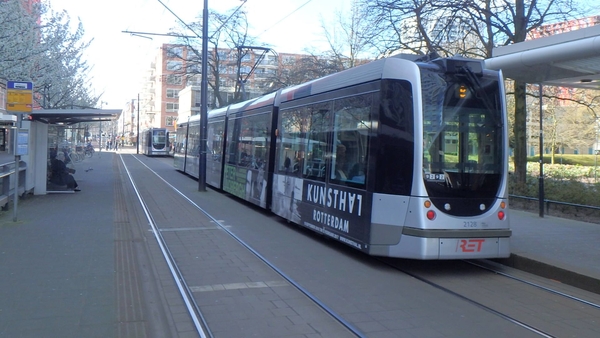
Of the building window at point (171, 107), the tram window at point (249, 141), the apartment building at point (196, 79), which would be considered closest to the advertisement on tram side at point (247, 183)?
the tram window at point (249, 141)

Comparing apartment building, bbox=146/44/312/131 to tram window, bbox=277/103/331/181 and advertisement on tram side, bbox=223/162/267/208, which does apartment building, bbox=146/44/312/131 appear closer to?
advertisement on tram side, bbox=223/162/267/208

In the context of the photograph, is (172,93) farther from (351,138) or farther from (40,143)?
(351,138)

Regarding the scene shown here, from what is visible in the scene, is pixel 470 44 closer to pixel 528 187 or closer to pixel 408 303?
pixel 528 187

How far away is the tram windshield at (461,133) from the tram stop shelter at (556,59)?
70.0 inches

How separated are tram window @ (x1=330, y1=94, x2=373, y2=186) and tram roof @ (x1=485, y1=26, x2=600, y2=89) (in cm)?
343

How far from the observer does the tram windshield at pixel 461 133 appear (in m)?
8.20

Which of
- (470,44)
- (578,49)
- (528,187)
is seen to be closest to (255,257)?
(578,49)

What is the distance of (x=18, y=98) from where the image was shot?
38.1ft

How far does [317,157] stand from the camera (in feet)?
35.5

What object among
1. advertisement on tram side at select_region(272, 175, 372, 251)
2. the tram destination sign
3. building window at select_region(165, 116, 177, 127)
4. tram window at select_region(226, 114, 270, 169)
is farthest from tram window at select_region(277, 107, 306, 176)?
building window at select_region(165, 116, 177, 127)

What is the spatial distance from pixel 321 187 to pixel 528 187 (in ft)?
29.2

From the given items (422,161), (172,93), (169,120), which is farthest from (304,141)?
(169,120)

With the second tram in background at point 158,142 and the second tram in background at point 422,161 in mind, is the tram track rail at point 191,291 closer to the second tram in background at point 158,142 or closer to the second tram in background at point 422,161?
the second tram in background at point 422,161

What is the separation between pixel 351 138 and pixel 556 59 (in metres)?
3.80
